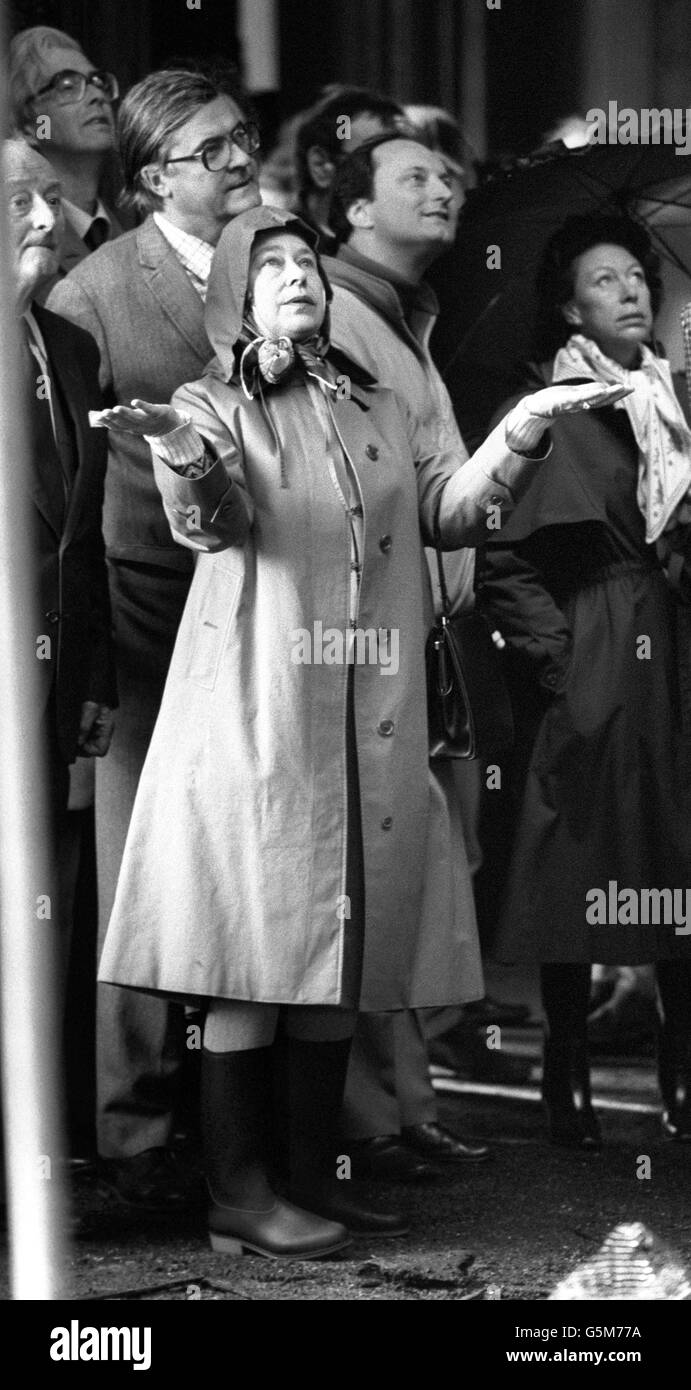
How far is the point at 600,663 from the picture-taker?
505 cm

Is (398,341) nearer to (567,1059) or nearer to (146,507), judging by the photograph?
(146,507)

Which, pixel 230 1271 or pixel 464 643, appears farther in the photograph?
pixel 464 643

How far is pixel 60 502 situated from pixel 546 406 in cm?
101

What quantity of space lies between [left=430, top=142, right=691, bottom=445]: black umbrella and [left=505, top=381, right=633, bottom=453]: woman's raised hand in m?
0.62

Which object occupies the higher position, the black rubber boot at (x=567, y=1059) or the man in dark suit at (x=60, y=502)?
the man in dark suit at (x=60, y=502)

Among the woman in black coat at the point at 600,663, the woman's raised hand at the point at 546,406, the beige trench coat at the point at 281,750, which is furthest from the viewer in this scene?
the woman in black coat at the point at 600,663

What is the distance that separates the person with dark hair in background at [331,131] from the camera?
5004 mm

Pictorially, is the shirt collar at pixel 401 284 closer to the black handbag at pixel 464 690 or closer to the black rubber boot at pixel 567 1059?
the black handbag at pixel 464 690

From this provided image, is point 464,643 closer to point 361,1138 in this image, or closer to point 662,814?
point 662,814

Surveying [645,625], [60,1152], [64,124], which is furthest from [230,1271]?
A: [64,124]

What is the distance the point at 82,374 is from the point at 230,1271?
1784mm

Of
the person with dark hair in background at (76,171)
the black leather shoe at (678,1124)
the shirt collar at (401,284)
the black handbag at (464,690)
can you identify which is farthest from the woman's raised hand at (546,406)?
the black leather shoe at (678,1124)

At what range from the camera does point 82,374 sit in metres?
4.77
